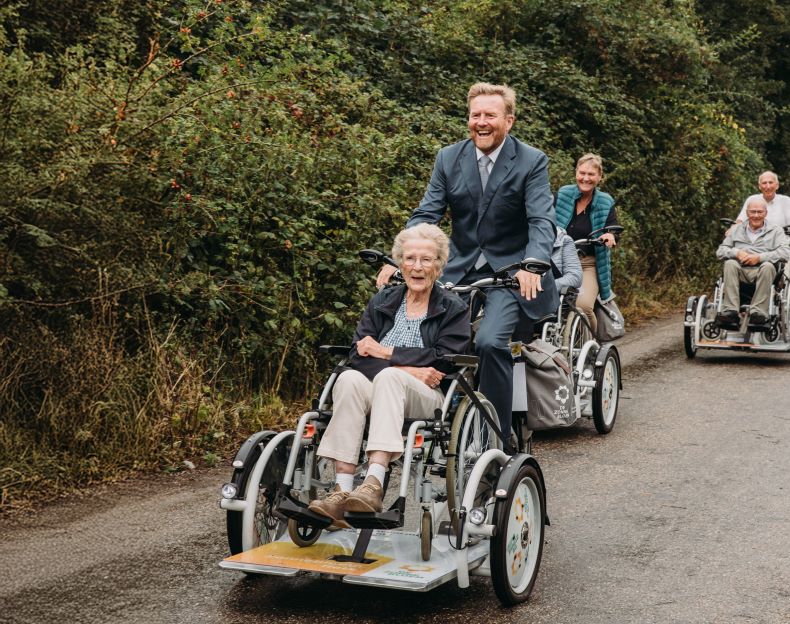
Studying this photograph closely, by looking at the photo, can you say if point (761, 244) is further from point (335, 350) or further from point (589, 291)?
point (335, 350)

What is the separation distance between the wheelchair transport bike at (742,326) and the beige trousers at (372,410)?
8022 mm

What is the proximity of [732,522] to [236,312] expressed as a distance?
4.08 metres

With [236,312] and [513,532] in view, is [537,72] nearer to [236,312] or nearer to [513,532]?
[236,312]

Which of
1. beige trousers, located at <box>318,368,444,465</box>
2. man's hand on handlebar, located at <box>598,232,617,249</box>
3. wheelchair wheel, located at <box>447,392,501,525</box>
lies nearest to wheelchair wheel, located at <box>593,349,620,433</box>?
man's hand on handlebar, located at <box>598,232,617,249</box>

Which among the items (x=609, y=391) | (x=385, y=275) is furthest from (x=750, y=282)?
(x=385, y=275)

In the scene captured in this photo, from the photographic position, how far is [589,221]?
1002 centimetres

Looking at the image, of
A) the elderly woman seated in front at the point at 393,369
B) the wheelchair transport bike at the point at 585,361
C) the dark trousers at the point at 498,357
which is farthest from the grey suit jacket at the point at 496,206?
the wheelchair transport bike at the point at 585,361

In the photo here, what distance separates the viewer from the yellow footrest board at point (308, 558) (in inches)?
180

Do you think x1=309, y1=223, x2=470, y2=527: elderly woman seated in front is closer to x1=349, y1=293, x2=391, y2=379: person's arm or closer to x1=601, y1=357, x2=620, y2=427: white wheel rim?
x1=349, y1=293, x2=391, y2=379: person's arm

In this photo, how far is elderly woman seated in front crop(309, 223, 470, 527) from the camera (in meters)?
4.83

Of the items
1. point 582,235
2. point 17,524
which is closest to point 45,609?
point 17,524

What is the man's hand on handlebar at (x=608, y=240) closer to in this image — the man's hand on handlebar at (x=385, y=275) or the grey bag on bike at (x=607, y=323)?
the grey bag on bike at (x=607, y=323)

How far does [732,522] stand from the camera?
6250 millimetres

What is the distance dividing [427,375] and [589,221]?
206 inches
